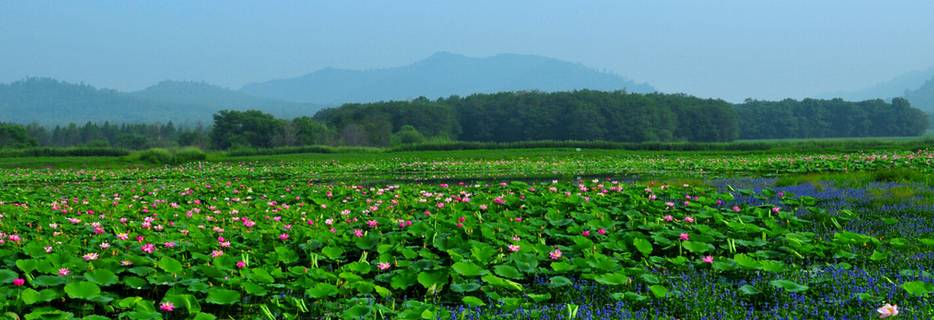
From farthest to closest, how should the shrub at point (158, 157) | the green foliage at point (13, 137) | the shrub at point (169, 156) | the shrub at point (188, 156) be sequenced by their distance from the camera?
the green foliage at point (13, 137) → the shrub at point (188, 156) → the shrub at point (169, 156) → the shrub at point (158, 157)

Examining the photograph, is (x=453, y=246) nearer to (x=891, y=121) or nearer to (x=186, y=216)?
(x=186, y=216)

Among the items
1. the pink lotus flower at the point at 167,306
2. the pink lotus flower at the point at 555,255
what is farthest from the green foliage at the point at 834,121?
the pink lotus flower at the point at 167,306

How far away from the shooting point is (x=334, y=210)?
34.4ft

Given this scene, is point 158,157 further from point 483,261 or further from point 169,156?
point 483,261

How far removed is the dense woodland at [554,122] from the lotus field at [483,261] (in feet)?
294

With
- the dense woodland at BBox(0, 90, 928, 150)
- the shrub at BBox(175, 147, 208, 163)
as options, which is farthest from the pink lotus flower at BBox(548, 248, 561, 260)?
the dense woodland at BBox(0, 90, 928, 150)

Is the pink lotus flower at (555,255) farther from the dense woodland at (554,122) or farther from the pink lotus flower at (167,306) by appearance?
the dense woodland at (554,122)

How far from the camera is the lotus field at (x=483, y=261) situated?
495cm

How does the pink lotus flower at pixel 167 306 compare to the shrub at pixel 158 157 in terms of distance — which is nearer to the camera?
the pink lotus flower at pixel 167 306

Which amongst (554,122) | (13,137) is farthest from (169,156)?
(554,122)

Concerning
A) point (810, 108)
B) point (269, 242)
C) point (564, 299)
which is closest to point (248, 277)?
point (269, 242)

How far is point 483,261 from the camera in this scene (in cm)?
616

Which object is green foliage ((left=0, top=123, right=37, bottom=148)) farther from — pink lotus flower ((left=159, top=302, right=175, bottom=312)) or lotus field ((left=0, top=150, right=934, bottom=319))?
pink lotus flower ((left=159, top=302, right=175, bottom=312))

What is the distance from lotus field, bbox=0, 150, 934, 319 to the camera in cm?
495
